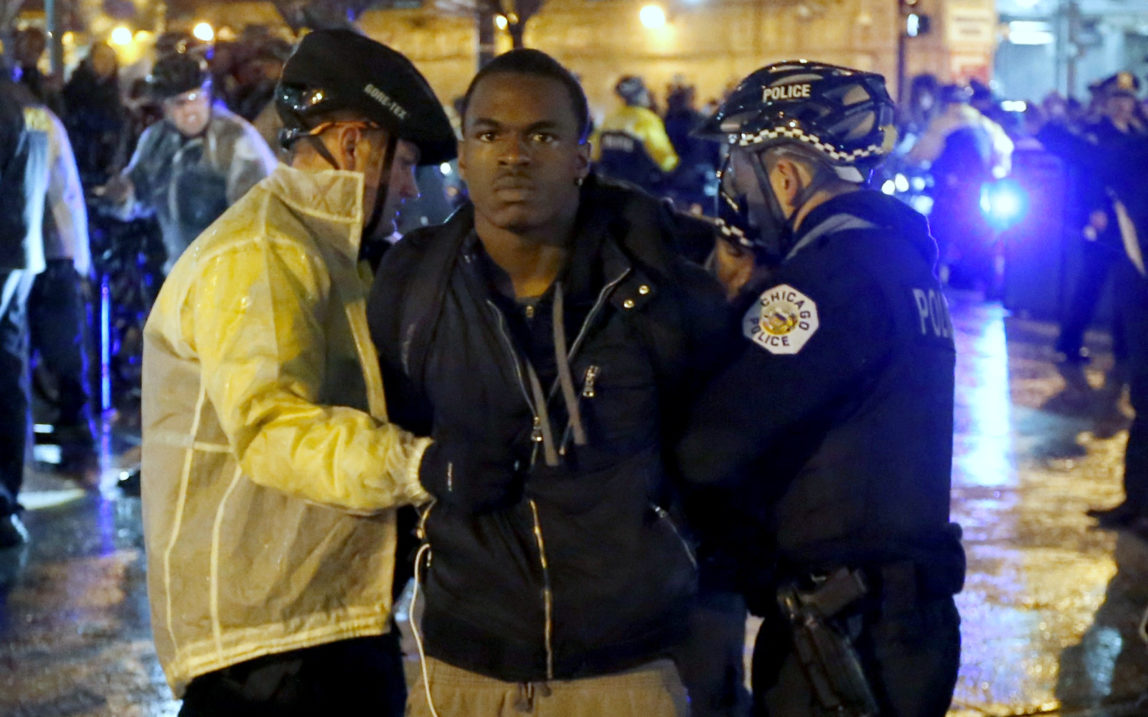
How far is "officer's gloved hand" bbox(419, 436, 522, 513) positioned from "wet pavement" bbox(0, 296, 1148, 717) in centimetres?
272

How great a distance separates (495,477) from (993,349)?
1044cm

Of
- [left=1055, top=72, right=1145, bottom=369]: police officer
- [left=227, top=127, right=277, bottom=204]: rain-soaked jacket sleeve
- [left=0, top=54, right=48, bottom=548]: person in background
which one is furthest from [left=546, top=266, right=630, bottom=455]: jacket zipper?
[left=1055, top=72, right=1145, bottom=369]: police officer

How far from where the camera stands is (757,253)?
2.91m

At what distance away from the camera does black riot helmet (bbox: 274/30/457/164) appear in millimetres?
2709

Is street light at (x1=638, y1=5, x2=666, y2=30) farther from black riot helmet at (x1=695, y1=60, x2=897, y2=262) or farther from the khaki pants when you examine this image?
the khaki pants

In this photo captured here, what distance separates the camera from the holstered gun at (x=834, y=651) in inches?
100

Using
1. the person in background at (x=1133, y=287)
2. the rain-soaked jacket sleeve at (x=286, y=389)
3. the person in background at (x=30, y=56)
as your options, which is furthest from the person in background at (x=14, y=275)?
the person in background at (x=1133, y=287)

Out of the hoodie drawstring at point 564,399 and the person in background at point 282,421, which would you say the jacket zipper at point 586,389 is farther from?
the person in background at point 282,421

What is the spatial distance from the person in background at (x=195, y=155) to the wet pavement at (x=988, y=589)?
4.96ft

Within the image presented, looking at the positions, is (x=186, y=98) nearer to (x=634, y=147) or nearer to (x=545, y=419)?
(x=545, y=419)

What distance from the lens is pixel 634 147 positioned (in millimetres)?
12453

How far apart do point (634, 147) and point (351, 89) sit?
389 inches

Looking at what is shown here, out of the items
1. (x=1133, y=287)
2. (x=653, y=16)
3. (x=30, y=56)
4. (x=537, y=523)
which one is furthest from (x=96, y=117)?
(x=653, y=16)

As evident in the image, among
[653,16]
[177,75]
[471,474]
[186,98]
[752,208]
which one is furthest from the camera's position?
[653,16]
